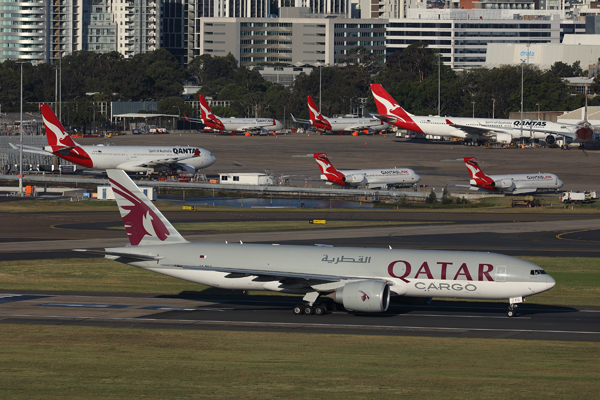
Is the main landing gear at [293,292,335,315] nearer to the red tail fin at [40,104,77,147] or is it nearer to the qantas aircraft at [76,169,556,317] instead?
the qantas aircraft at [76,169,556,317]

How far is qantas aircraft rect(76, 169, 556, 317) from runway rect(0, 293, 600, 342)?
1.31 meters

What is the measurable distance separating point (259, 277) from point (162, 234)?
21.2 ft

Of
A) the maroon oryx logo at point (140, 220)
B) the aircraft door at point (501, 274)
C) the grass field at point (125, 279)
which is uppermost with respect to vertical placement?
the maroon oryx logo at point (140, 220)

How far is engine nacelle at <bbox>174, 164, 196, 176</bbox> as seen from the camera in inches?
4806

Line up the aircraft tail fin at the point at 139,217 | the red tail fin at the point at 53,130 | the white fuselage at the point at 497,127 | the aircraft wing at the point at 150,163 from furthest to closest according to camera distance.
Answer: the white fuselage at the point at 497,127, the aircraft wing at the point at 150,163, the red tail fin at the point at 53,130, the aircraft tail fin at the point at 139,217

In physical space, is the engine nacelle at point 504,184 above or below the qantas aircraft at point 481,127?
below

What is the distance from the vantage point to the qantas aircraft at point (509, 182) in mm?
104625

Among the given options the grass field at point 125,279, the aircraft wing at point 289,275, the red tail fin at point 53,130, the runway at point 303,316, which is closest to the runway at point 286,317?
the runway at point 303,316

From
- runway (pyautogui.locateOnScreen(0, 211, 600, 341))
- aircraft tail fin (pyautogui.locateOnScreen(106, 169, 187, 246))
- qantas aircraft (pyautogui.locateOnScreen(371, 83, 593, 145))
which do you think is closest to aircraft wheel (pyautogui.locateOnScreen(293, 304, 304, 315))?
runway (pyautogui.locateOnScreen(0, 211, 600, 341))

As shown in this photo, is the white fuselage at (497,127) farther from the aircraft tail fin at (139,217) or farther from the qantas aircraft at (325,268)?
the aircraft tail fin at (139,217)

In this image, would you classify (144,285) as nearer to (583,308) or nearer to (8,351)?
(8,351)

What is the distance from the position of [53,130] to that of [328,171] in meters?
40.7

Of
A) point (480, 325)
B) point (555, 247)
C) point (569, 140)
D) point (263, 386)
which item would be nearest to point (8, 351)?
point (263, 386)

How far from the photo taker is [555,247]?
64500 mm
